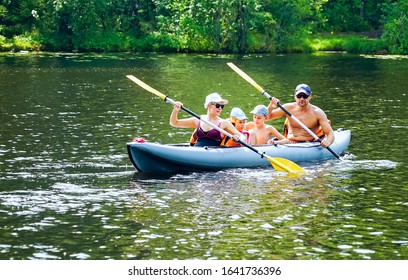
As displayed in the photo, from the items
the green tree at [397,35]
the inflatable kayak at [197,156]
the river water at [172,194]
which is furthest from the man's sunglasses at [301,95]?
the green tree at [397,35]

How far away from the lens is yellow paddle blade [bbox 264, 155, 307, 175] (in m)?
15.3

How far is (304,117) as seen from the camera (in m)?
16.7

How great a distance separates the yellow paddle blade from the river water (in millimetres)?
159

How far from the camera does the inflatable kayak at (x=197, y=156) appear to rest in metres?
14.8

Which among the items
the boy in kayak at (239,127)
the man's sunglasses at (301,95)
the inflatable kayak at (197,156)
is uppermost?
the man's sunglasses at (301,95)

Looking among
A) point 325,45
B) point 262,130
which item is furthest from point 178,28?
point 262,130

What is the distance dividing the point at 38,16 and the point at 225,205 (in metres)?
38.7

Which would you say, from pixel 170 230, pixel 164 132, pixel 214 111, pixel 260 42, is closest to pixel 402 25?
pixel 260 42

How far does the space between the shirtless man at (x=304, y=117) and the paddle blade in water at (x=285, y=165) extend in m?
1.20

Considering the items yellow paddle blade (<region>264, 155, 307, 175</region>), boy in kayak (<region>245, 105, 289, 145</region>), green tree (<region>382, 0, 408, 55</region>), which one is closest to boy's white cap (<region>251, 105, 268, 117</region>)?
boy in kayak (<region>245, 105, 289, 145</region>)

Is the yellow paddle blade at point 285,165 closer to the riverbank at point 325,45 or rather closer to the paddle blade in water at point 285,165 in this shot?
the paddle blade in water at point 285,165

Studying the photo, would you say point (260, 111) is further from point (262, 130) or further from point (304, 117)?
point (304, 117)

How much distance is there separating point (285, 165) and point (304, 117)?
5.31 ft
